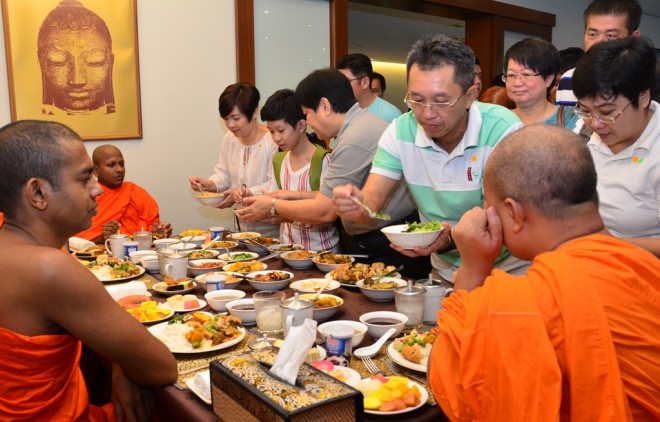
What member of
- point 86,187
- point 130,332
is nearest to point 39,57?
point 86,187

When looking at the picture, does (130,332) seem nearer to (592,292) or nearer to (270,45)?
(592,292)

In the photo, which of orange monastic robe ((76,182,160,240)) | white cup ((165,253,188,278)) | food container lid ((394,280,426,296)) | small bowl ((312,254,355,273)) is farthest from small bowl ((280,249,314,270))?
orange monastic robe ((76,182,160,240))

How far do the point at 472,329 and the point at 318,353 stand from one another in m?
0.57

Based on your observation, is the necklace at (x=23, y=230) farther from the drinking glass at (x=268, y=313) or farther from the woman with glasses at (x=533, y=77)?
the woman with glasses at (x=533, y=77)

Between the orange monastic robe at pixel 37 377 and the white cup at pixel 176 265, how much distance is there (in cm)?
84

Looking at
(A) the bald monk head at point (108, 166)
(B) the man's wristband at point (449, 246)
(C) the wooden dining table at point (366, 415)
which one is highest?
(A) the bald monk head at point (108, 166)

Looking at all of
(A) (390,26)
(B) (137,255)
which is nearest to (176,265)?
(B) (137,255)

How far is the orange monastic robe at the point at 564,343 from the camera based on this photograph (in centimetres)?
103

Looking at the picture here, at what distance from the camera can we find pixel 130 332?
1509 mm

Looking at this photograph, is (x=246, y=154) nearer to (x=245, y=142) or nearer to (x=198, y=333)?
(x=245, y=142)

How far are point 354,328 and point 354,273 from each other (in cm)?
58

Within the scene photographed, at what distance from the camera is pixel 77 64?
426 centimetres

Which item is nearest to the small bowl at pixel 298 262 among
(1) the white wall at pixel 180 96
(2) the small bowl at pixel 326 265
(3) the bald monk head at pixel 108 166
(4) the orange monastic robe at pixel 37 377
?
(2) the small bowl at pixel 326 265

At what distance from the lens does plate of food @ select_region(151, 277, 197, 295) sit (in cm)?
226
